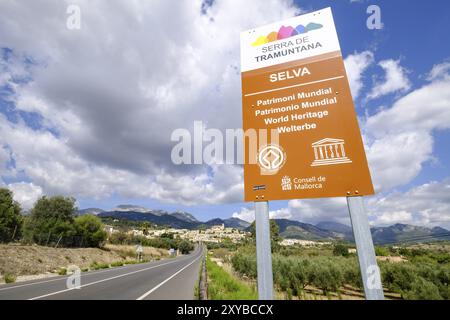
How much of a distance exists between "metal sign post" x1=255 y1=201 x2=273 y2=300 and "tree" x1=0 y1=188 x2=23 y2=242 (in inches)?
1792

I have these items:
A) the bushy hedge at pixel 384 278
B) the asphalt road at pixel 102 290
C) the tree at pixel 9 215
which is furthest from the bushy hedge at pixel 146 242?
the bushy hedge at pixel 384 278

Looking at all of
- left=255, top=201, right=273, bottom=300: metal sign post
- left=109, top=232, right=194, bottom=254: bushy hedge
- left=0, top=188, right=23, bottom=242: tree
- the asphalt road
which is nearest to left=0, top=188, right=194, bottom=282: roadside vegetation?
left=0, top=188, right=23, bottom=242: tree

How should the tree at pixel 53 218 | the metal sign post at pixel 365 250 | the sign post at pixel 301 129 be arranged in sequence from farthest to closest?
the tree at pixel 53 218
the sign post at pixel 301 129
the metal sign post at pixel 365 250

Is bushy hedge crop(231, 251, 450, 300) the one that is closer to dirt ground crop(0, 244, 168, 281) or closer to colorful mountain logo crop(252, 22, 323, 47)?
colorful mountain logo crop(252, 22, 323, 47)

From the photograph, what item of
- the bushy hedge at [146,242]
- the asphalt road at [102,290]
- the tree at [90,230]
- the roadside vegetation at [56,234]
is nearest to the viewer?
the asphalt road at [102,290]

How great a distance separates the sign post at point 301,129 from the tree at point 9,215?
45578 mm

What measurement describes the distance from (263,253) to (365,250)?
3.04ft

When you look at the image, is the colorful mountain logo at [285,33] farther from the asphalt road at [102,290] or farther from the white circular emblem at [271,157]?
the asphalt road at [102,290]

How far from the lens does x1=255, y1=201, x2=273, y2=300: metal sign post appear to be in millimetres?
2305

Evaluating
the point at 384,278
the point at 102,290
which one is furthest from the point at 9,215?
the point at 384,278

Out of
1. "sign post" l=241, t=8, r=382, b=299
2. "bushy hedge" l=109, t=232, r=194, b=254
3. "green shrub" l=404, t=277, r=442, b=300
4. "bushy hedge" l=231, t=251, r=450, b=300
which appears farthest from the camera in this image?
"bushy hedge" l=109, t=232, r=194, b=254

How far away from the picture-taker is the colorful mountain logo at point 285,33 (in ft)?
9.04
